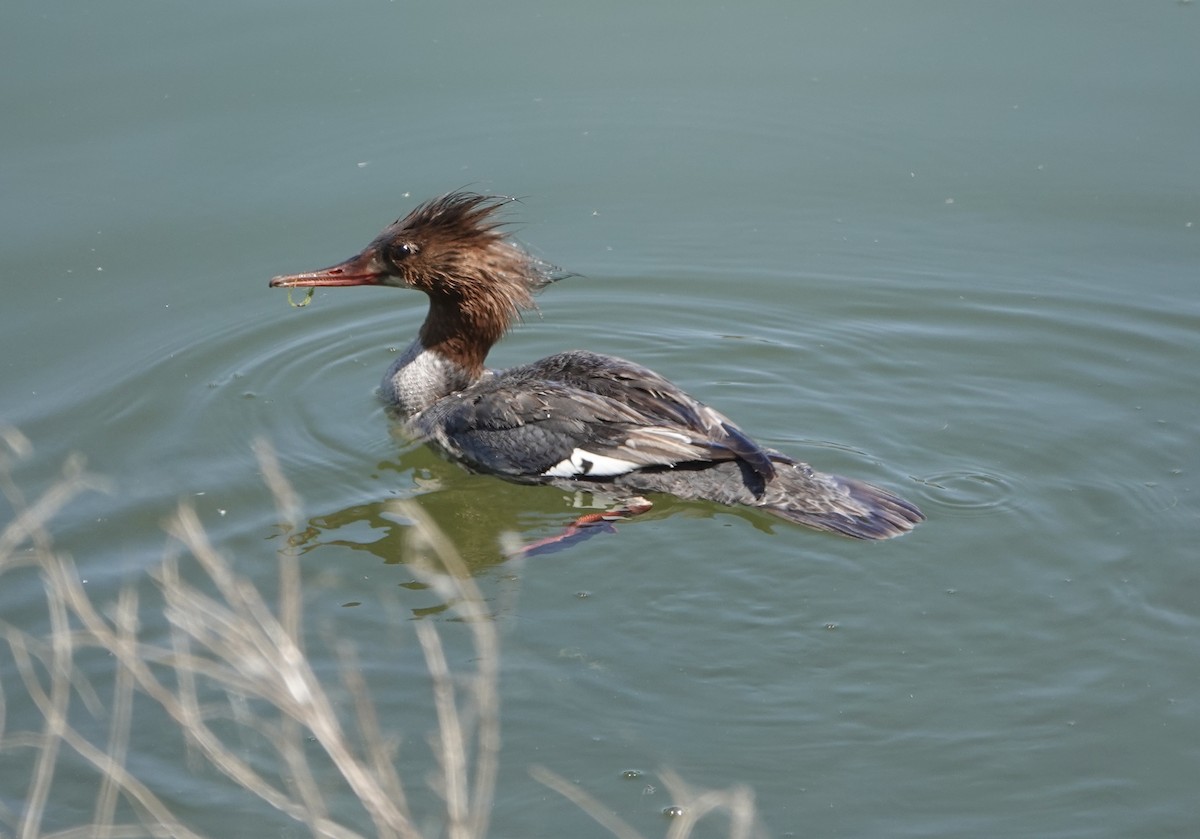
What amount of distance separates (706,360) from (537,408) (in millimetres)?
1390

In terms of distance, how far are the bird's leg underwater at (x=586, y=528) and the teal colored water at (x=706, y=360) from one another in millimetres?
94

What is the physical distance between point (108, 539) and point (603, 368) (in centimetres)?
258

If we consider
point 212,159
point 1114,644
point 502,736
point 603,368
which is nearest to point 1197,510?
point 1114,644

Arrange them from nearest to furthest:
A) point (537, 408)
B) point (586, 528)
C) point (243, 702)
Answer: point (243, 702) → point (586, 528) → point (537, 408)

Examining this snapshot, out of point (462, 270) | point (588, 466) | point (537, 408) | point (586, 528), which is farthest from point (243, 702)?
point (462, 270)

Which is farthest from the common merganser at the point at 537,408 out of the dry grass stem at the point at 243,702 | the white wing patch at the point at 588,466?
the dry grass stem at the point at 243,702

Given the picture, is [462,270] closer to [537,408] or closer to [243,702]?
[537,408]

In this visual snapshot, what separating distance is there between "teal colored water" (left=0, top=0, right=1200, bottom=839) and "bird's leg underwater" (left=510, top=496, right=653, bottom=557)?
9 cm

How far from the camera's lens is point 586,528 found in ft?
23.5

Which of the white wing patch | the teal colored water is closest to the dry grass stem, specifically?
the teal colored water

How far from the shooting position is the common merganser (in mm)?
7145

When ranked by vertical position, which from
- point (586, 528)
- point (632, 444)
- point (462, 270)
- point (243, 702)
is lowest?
point (586, 528)

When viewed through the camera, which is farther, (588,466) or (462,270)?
(462,270)

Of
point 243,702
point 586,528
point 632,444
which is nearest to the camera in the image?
point 243,702
